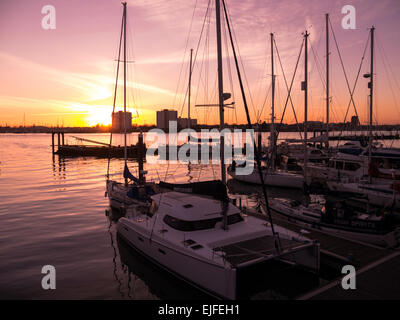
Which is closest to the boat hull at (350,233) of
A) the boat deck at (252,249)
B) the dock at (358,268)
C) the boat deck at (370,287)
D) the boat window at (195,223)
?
the dock at (358,268)

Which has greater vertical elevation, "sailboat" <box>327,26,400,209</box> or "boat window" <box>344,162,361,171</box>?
"boat window" <box>344,162,361,171</box>

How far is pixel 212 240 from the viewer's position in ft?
29.1

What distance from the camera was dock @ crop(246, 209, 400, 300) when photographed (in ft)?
24.1

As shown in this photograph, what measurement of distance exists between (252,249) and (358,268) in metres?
3.68

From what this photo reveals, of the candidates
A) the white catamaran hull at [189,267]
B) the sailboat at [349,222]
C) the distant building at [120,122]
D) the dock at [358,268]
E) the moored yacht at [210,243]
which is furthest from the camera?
the distant building at [120,122]

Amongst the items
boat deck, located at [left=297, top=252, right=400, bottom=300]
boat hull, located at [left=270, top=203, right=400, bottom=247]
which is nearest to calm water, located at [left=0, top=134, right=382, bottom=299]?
boat deck, located at [left=297, top=252, right=400, bottom=300]

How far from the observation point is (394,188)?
55.9ft

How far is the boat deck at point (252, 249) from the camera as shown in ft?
25.7

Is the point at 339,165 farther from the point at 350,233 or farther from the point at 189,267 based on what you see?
the point at 189,267

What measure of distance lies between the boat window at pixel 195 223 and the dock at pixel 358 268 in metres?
3.50

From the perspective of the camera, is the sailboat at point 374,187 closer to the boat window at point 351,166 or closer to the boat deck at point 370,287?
the boat window at point 351,166

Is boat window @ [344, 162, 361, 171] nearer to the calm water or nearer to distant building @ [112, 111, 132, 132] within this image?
the calm water

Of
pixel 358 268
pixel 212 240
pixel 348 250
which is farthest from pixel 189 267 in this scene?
pixel 348 250
